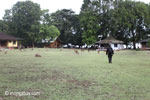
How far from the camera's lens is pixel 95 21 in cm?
5138

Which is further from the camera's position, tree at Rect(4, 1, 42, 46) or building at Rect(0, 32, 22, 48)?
tree at Rect(4, 1, 42, 46)

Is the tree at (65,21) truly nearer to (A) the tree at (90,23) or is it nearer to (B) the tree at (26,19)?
(A) the tree at (90,23)

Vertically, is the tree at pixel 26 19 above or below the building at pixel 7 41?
above

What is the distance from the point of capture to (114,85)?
6582 mm

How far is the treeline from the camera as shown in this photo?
4847cm

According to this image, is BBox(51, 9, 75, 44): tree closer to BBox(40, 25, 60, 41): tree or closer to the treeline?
the treeline

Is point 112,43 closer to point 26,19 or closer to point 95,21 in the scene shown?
point 95,21

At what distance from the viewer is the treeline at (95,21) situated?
4847cm

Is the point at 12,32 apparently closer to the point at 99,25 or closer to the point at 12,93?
the point at 99,25

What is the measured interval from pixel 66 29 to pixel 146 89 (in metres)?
57.2

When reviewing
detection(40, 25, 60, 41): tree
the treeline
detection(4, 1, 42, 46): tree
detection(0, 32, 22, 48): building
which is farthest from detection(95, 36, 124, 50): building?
detection(0, 32, 22, 48): building

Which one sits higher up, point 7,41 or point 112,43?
point 7,41

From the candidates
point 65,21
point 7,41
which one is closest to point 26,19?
point 7,41

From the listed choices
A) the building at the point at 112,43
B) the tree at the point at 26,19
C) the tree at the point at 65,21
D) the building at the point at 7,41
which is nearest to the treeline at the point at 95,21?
the tree at the point at 26,19
